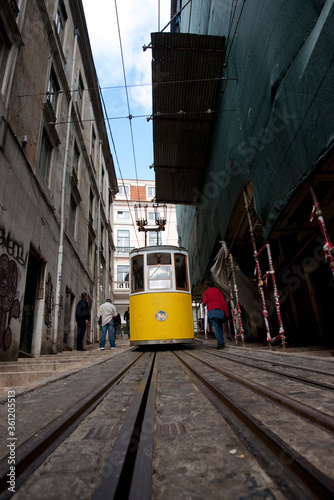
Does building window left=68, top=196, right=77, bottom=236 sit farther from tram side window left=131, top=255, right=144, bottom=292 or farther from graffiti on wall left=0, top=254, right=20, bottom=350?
graffiti on wall left=0, top=254, right=20, bottom=350

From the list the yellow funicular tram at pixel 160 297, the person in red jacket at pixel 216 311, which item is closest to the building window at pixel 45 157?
the yellow funicular tram at pixel 160 297

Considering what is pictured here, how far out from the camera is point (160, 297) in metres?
6.98

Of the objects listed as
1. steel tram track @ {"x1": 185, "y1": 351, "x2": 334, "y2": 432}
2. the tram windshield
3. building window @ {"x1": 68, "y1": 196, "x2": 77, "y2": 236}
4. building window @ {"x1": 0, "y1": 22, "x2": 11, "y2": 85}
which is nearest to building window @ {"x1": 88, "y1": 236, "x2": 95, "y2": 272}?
building window @ {"x1": 68, "y1": 196, "x2": 77, "y2": 236}

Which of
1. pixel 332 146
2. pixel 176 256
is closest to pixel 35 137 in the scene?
pixel 176 256

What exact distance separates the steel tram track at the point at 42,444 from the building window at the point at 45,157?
24.7 feet

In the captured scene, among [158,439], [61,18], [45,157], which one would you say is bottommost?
[158,439]

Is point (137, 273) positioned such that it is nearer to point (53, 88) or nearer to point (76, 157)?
point (53, 88)

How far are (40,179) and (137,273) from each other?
11.4ft

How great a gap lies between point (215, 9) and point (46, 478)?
10.2 m

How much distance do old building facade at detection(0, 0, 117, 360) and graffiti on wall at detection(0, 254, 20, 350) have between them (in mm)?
17

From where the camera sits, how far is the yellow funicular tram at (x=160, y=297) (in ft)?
22.2

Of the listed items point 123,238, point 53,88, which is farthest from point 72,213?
point 123,238

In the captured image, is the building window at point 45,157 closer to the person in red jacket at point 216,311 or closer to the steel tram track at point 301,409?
the person in red jacket at point 216,311

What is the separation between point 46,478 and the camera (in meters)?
0.84
